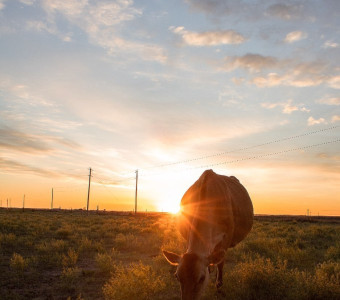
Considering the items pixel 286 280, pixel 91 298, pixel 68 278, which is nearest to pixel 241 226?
pixel 286 280

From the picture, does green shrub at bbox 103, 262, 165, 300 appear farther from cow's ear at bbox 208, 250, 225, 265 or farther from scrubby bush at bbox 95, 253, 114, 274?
cow's ear at bbox 208, 250, 225, 265

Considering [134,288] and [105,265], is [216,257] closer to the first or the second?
[134,288]

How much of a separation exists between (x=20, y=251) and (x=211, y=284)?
989cm

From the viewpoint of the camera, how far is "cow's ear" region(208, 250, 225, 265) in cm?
444

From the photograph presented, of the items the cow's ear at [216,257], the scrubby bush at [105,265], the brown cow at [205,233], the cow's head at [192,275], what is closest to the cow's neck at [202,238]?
the brown cow at [205,233]

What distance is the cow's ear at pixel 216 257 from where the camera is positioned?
4.44 meters

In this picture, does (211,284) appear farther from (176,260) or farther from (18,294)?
(18,294)

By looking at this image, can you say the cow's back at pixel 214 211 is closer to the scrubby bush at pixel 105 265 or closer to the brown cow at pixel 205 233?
the brown cow at pixel 205 233

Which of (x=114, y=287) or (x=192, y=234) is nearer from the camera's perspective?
(x=192, y=234)

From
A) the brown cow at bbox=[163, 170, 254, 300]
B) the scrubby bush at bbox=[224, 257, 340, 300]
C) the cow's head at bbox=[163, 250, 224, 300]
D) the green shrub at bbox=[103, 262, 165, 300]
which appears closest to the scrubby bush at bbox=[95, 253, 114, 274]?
the green shrub at bbox=[103, 262, 165, 300]

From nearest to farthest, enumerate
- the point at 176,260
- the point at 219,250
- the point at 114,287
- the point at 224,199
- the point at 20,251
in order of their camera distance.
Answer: the point at 219,250, the point at 176,260, the point at 224,199, the point at 114,287, the point at 20,251

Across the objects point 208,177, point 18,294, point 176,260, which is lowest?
point 18,294

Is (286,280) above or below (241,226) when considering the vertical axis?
below

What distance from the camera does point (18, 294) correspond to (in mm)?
7824
